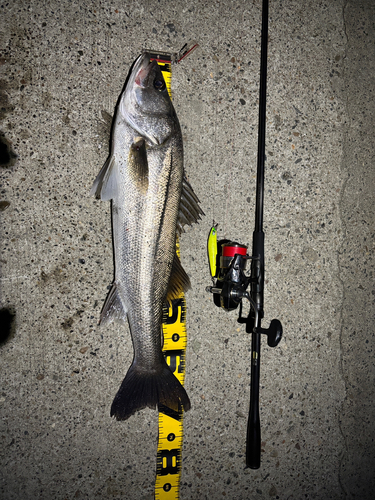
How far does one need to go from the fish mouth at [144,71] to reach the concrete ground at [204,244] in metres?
0.32

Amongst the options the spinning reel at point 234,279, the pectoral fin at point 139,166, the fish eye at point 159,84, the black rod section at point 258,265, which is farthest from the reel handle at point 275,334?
the fish eye at point 159,84

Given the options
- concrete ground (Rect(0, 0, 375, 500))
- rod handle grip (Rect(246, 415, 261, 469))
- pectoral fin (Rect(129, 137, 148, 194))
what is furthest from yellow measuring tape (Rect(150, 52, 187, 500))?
pectoral fin (Rect(129, 137, 148, 194))

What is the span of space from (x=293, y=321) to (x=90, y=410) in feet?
4.93

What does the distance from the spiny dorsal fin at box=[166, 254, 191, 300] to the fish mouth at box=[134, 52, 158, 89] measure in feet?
3.10

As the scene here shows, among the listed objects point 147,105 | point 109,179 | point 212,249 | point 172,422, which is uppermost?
point 147,105

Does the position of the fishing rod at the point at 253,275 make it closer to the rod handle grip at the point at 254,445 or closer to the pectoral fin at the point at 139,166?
the rod handle grip at the point at 254,445

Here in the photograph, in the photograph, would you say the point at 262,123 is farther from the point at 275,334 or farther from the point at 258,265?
the point at 275,334

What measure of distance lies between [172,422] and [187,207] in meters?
1.38

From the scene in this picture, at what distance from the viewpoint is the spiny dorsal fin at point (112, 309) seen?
183cm

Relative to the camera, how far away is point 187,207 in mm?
1896

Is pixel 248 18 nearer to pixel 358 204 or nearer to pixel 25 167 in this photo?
pixel 358 204

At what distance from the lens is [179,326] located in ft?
6.93

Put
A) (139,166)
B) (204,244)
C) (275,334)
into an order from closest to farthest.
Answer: (139,166) < (275,334) < (204,244)

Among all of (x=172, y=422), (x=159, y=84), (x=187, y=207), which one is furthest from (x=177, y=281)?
(x=159, y=84)
